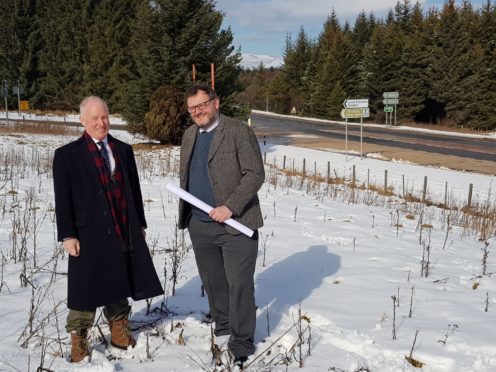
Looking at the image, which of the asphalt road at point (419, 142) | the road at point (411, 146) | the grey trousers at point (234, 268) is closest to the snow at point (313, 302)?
the grey trousers at point (234, 268)

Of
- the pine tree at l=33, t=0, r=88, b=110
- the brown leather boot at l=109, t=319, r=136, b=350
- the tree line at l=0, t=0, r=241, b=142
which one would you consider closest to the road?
the tree line at l=0, t=0, r=241, b=142

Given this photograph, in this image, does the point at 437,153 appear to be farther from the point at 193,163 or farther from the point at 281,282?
the point at 193,163

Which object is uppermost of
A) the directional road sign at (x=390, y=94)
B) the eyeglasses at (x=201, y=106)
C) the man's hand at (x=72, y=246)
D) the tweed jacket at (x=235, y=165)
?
the directional road sign at (x=390, y=94)

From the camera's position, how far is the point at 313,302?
14.6ft

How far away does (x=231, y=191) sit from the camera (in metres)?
3.19

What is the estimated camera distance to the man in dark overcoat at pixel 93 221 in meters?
3.01

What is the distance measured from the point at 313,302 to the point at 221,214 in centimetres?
184

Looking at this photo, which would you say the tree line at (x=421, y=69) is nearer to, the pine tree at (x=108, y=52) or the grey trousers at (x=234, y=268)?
the pine tree at (x=108, y=52)

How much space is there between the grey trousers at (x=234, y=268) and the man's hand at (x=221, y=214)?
0.61 ft

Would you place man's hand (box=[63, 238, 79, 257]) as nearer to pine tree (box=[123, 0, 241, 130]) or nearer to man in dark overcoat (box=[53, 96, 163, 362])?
man in dark overcoat (box=[53, 96, 163, 362])

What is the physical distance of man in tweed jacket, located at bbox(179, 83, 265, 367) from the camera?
3146 millimetres

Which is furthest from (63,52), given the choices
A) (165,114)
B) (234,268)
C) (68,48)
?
(234,268)

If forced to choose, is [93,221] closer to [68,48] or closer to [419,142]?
[419,142]

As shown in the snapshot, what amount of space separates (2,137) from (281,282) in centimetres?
2007
